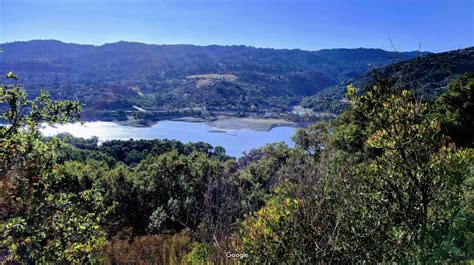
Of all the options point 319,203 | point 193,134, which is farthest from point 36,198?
point 193,134

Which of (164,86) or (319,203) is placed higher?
(164,86)

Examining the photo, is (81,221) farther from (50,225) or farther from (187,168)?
(187,168)

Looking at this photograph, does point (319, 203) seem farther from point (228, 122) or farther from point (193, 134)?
point (228, 122)

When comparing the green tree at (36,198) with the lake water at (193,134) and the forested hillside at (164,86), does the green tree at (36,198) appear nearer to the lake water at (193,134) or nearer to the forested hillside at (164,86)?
the lake water at (193,134)

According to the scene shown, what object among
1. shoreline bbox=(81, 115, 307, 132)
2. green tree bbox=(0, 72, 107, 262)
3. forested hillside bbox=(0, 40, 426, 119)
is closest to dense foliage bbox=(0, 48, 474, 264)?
green tree bbox=(0, 72, 107, 262)

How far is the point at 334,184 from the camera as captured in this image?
10.5ft

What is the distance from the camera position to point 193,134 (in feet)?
259

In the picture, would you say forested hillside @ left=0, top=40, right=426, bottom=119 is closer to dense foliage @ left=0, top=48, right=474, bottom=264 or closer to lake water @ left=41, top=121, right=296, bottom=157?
lake water @ left=41, top=121, right=296, bottom=157

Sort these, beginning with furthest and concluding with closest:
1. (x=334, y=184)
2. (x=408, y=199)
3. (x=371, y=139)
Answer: (x=371, y=139) < (x=408, y=199) < (x=334, y=184)

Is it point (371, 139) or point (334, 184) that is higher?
point (371, 139)

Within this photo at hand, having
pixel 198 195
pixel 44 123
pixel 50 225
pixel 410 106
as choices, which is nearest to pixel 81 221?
pixel 50 225

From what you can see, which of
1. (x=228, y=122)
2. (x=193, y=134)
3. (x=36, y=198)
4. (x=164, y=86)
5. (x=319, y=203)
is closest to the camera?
(x=319, y=203)

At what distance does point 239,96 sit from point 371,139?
136612 millimetres

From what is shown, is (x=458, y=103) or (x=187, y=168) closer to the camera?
(x=458, y=103)
